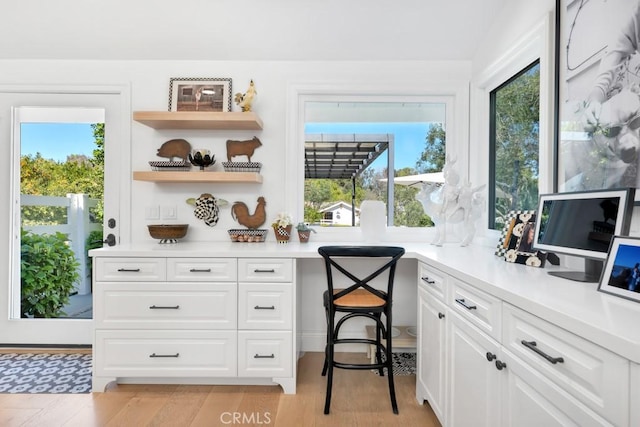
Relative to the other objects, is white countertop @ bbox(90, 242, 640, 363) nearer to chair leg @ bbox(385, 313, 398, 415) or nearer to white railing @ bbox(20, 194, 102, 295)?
chair leg @ bbox(385, 313, 398, 415)

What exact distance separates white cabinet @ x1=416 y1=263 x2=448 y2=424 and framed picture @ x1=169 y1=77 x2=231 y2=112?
1873mm

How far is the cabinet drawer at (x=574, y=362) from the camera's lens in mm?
708

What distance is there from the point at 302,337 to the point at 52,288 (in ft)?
6.49

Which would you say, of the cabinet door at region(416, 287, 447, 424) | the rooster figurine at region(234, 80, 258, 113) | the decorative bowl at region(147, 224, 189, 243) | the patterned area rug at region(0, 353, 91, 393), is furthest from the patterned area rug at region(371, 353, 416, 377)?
the rooster figurine at region(234, 80, 258, 113)

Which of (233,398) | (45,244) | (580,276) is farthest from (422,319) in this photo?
(45,244)

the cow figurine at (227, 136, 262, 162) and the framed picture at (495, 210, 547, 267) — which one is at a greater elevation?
the cow figurine at (227, 136, 262, 162)

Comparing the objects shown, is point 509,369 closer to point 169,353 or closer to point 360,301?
point 360,301

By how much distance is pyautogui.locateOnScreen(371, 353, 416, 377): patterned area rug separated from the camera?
7.93 ft

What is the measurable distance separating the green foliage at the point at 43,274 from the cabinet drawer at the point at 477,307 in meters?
2.80

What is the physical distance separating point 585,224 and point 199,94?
251 cm

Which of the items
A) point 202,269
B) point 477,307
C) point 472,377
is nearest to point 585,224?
point 477,307

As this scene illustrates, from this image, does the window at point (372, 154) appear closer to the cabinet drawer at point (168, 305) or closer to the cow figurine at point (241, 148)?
the cow figurine at point (241, 148)

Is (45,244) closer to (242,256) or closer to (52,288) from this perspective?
(52,288)

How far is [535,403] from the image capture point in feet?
3.20
